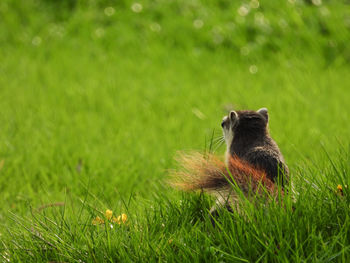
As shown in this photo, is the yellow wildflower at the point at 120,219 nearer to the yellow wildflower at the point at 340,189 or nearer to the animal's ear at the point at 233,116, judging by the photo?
the animal's ear at the point at 233,116

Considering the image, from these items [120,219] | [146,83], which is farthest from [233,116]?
[146,83]

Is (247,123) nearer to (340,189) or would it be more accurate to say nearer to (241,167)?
(241,167)

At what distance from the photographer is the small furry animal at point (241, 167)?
2.79m

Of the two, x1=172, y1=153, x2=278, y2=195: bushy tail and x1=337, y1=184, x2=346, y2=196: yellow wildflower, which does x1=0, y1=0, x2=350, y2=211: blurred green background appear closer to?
x1=337, y1=184, x2=346, y2=196: yellow wildflower

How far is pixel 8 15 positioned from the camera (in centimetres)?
961

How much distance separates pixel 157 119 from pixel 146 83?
1.27 meters

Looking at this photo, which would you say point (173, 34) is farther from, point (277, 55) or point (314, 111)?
point (314, 111)

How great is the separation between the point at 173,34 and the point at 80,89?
7.81 ft

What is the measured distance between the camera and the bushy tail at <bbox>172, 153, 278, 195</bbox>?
9.09 feet

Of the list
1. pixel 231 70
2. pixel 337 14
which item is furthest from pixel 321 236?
pixel 337 14

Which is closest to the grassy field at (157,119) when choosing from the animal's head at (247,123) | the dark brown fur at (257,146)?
the dark brown fur at (257,146)

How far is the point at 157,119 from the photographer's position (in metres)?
6.75

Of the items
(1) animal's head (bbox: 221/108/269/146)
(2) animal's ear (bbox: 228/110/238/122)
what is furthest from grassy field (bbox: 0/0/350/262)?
(2) animal's ear (bbox: 228/110/238/122)

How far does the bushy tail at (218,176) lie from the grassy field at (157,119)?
0.12m
